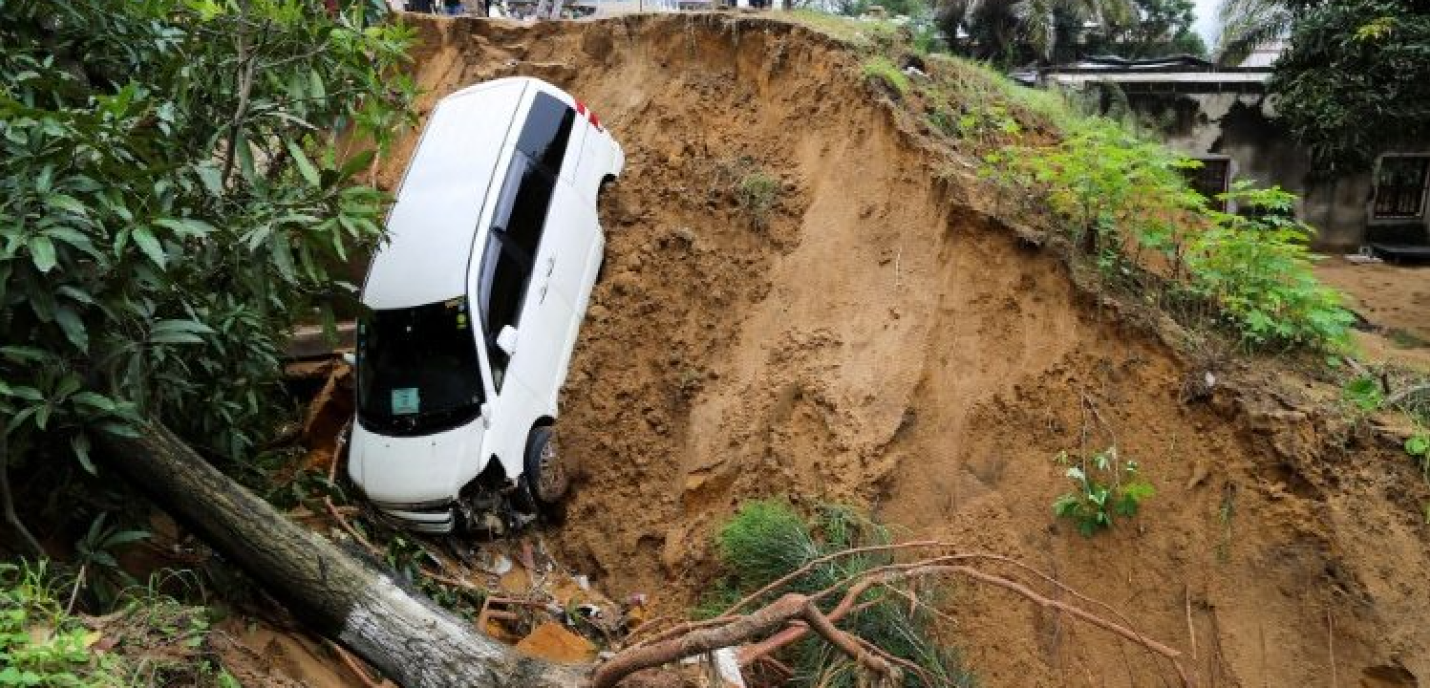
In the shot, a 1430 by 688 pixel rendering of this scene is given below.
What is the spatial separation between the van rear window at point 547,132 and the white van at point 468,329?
14 mm

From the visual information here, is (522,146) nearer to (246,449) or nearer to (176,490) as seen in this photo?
(246,449)

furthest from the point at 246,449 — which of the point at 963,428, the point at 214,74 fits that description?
the point at 963,428

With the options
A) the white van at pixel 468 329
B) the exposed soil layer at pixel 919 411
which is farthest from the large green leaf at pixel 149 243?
the exposed soil layer at pixel 919 411

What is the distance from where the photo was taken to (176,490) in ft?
15.4

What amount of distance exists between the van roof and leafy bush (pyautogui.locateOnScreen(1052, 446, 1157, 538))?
13.1ft

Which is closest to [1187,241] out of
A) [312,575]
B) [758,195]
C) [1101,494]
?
[1101,494]

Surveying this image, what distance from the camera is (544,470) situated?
6660 millimetres

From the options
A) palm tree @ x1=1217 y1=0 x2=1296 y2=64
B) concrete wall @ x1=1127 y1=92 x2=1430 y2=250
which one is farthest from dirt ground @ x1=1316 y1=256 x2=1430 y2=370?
palm tree @ x1=1217 y1=0 x2=1296 y2=64

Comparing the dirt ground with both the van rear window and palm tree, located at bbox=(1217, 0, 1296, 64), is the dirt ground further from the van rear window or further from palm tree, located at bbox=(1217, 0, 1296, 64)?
the van rear window

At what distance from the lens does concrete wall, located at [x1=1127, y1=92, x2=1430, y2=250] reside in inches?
590

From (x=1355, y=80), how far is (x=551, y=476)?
506 inches

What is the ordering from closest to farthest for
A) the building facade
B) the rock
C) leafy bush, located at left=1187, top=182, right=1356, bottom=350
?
the rock < leafy bush, located at left=1187, top=182, right=1356, bottom=350 < the building facade

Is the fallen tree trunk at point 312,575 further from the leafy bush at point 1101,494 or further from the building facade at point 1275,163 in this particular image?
the building facade at point 1275,163

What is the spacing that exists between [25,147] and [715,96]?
5.80 metres
